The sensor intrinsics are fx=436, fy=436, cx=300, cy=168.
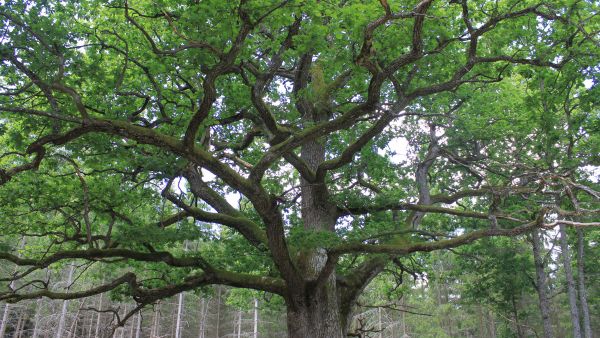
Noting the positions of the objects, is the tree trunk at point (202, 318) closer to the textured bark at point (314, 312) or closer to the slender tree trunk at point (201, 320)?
the slender tree trunk at point (201, 320)

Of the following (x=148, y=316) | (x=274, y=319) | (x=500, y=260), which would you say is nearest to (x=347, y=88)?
(x=500, y=260)

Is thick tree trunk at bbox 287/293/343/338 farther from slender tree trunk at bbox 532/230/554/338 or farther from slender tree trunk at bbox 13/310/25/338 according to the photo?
slender tree trunk at bbox 13/310/25/338

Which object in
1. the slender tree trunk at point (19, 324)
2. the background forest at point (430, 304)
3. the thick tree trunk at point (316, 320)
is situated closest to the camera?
the thick tree trunk at point (316, 320)

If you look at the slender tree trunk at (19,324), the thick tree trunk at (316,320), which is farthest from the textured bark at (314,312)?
the slender tree trunk at (19,324)

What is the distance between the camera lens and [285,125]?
351 inches

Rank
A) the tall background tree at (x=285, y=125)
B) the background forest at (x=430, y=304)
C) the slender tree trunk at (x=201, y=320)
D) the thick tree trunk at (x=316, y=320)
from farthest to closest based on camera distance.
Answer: the slender tree trunk at (x=201, y=320), the background forest at (x=430, y=304), the thick tree trunk at (x=316, y=320), the tall background tree at (x=285, y=125)

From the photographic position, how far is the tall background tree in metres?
5.53

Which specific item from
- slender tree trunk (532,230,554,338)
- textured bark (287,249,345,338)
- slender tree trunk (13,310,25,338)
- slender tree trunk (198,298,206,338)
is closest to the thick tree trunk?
textured bark (287,249,345,338)

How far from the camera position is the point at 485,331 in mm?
31438

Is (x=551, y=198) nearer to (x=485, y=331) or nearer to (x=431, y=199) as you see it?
(x=431, y=199)

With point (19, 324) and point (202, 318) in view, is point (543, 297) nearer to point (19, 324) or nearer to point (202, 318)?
point (202, 318)

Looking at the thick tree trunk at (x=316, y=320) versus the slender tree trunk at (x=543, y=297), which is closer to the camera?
the thick tree trunk at (x=316, y=320)

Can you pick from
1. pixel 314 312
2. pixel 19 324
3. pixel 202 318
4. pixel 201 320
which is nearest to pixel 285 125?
pixel 314 312

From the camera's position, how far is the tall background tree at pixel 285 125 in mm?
5527
